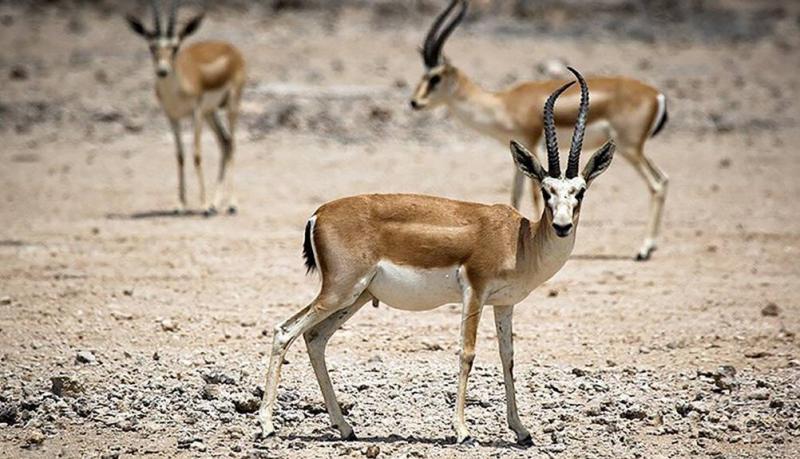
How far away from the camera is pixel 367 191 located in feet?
54.5

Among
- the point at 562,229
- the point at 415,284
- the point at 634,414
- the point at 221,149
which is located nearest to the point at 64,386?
the point at 415,284

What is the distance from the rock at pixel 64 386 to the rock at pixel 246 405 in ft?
3.52

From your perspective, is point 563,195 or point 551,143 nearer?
point 563,195

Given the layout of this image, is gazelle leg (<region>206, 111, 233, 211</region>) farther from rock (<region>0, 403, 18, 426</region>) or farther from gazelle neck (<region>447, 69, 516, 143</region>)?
rock (<region>0, 403, 18, 426</region>)

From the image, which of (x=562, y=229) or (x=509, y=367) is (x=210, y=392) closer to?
(x=509, y=367)

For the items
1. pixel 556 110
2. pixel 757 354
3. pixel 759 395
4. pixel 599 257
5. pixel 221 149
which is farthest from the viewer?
pixel 221 149

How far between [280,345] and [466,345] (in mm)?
1078

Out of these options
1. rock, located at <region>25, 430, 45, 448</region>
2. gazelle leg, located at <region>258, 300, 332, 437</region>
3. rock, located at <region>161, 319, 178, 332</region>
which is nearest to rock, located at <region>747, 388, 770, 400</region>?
gazelle leg, located at <region>258, 300, 332, 437</region>

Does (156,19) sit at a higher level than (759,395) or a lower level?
higher

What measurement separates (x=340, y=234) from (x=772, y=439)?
2886mm

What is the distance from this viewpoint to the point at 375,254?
775 cm

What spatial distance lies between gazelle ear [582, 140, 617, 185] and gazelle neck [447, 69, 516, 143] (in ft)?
22.0

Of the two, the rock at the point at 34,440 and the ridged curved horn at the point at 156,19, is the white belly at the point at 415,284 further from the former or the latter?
the ridged curved horn at the point at 156,19

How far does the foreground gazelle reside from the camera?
25.2 feet
